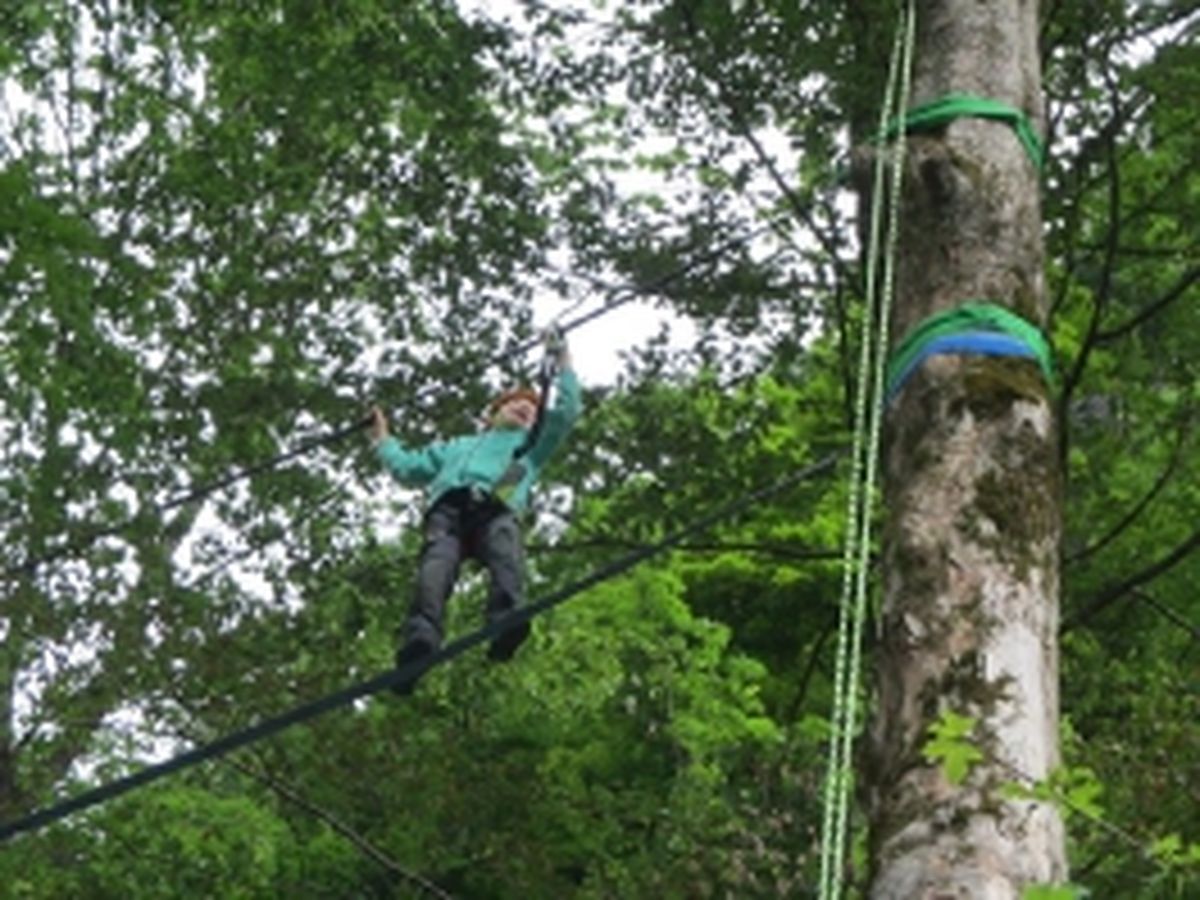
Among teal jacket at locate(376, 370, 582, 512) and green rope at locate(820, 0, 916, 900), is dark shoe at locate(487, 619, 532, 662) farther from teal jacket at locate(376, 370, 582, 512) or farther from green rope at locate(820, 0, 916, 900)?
green rope at locate(820, 0, 916, 900)

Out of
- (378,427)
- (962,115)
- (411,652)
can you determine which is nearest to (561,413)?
(378,427)

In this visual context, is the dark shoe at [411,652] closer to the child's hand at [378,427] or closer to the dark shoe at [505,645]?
the dark shoe at [505,645]

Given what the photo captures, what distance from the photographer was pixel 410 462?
6656mm

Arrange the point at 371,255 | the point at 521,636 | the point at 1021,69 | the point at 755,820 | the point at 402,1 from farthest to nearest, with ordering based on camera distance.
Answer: the point at 371,255
the point at 402,1
the point at 755,820
the point at 521,636
the point at 1021,69

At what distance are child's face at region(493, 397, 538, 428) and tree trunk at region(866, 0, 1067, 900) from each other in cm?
215

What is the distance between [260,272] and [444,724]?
9.48 ft

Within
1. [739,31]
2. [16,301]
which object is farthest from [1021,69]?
[16,301]

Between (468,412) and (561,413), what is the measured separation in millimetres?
3528

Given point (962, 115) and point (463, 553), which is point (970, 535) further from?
point (463, 553)

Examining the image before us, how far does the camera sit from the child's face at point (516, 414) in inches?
264

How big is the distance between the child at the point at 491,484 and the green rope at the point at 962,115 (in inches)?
73.4

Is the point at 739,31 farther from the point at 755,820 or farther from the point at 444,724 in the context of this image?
the point at 444,724

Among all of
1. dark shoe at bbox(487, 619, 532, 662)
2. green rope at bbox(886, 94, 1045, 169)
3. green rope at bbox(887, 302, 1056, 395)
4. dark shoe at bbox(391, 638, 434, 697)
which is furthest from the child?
green rope at bbox(887, 302, 1056, 395)

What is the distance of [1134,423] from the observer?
10094 mm
